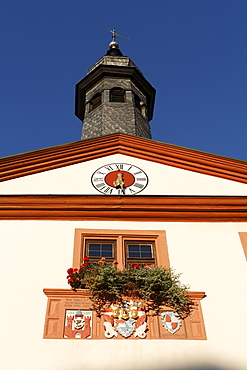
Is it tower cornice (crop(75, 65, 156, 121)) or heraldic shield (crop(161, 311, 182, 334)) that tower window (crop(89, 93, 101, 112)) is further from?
heraldic shield (crop(161, 311, 182, 334))

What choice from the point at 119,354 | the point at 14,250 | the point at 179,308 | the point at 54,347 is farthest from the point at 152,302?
the point at 14,250

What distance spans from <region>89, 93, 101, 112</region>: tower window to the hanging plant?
34.0 ft

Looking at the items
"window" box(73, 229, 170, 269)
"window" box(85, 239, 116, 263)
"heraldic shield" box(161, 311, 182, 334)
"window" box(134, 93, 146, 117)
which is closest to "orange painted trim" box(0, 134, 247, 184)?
"window" box(73, 229, 170, 269)

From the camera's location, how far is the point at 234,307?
718cm

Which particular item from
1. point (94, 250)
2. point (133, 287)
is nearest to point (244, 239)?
point (133, 287)

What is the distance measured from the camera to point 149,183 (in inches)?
394

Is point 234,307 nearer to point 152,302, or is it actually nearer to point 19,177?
point 152,302

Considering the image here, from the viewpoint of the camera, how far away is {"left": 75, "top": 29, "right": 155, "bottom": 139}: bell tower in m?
14.9

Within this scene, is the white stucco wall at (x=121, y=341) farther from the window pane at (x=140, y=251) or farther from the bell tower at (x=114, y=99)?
the bell tower at (x=114, y=99)

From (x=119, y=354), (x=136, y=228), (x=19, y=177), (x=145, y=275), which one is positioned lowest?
(x=119, y=354)

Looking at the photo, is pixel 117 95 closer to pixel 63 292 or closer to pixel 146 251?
pixel 146 251

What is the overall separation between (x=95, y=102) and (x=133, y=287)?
11.0m

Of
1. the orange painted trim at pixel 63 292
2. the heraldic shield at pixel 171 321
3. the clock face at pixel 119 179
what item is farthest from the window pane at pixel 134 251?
the clock face at pixel 119 179

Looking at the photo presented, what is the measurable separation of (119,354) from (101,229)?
2575 millimetres
